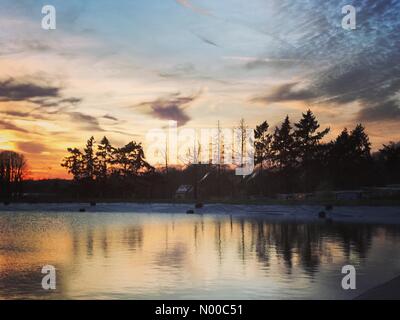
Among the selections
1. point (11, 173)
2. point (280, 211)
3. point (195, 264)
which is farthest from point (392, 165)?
point (11, 173)

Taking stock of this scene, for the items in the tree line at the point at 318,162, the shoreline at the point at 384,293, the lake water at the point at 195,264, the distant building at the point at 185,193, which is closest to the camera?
the shoreline at the point at 384,293

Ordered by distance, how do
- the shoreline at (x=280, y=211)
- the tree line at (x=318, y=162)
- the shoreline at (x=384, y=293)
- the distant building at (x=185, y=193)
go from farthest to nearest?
the distant building at (x=185, y=193) < the tree line at (x=318, y=162) < the shoreline at (x=280, y=211) < the shoreline at (x=384, y=293)

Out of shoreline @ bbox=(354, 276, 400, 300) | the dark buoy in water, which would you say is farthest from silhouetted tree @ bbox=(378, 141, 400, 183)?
shoreline @ bbox=(354, 276, 400, 300)

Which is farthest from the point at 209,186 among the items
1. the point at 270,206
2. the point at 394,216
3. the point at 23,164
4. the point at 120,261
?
the point at 120,261

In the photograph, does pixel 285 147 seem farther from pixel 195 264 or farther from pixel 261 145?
pixel 195 264

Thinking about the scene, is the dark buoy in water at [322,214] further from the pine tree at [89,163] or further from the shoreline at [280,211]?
the pine tree at [89,163]

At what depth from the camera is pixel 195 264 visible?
2027 cm

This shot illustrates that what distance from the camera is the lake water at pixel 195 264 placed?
14812mm

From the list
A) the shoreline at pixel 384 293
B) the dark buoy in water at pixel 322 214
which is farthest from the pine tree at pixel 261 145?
the shoreline at pixel 384 293

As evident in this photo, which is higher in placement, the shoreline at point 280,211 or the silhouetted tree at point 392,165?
the silhouetted tree at point 392,165

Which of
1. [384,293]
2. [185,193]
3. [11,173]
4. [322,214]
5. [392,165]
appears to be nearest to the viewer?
[384,293]

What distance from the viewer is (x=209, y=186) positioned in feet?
316

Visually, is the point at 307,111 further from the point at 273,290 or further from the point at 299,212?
the point at 273,290

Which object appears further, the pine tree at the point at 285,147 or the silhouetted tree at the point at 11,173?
the silhouetted tree at the point at 11,173
